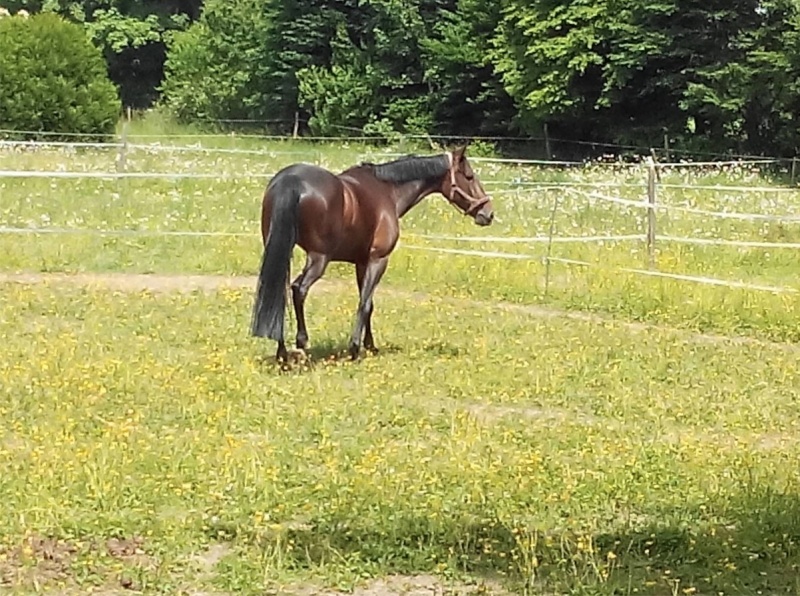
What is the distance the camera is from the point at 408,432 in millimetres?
6527

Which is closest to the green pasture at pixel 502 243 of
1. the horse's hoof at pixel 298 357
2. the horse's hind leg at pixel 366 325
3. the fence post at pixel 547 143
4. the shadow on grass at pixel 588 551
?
the horse's hind leg at pixel 366 325

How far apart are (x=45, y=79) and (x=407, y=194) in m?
21.7

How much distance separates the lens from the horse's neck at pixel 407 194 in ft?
30.1

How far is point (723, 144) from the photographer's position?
2772 cm

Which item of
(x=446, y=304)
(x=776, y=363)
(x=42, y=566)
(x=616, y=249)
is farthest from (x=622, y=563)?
(x=616, y=249)

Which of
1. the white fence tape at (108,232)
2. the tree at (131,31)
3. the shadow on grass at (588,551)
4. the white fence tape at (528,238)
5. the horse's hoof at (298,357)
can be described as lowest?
the shadow on grass at (588,551)

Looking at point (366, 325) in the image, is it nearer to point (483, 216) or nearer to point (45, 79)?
point (483, 216)

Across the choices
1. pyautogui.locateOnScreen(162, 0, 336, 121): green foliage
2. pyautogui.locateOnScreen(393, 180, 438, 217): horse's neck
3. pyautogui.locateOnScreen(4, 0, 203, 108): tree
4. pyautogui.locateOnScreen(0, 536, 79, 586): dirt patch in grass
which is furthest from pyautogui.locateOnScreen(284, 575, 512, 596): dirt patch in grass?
pyautogui.locateOnScreen(4, 0, 203, 108): tree

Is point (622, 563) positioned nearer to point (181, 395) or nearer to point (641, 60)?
point (181, 395)

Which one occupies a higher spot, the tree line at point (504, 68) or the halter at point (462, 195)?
the tree line at point (504, 68)

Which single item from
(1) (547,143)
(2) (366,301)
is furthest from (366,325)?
(1) (547,143)

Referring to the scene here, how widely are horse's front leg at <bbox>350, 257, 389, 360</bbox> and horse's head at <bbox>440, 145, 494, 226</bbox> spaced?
998mm

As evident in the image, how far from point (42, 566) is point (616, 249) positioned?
33.4 feet

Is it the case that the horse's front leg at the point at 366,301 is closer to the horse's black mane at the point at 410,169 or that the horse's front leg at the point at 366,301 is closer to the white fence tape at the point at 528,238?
the horse's black mane at the point at 410,169
